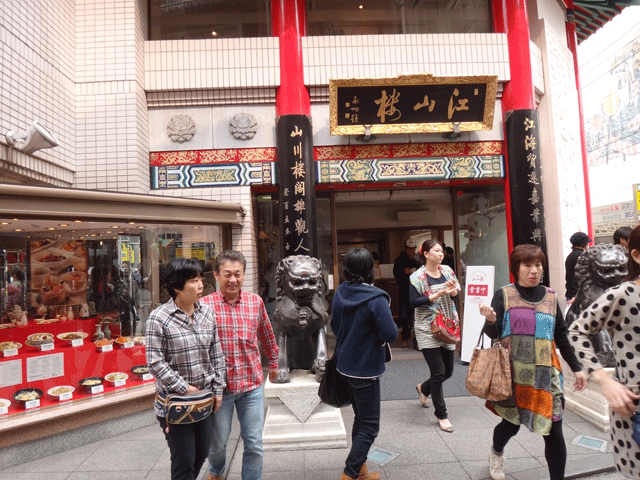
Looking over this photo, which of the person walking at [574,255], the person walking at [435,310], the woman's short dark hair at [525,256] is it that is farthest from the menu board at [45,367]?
the person walking at [574,255]

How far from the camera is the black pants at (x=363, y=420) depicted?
2.67m

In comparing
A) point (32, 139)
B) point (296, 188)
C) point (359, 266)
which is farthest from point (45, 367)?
→ point (296, 188)

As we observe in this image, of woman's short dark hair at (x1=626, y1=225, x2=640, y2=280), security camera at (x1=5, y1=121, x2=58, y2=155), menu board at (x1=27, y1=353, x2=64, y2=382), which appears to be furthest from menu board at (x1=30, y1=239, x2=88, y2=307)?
woman's short dark hair at (x1=626, y1=225, x2=640, y2=280)

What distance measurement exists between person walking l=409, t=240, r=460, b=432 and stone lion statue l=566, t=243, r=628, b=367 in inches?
49.4

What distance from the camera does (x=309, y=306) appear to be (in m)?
3.83

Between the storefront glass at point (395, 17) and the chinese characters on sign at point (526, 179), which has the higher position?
the storefront glass at point (395, 17)

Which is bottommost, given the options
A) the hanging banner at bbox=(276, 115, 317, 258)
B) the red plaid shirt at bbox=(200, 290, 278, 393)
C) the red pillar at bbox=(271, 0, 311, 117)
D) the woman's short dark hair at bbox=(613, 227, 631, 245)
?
the red plaid shirt at bbox=(200, 290, 278, 393)

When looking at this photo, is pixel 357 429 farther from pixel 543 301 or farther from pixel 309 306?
pixel 543 301

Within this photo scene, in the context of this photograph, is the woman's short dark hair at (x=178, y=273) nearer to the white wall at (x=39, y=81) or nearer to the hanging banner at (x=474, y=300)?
the white wall at (x=39, y=81)

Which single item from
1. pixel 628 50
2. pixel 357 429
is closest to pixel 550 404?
pixel 357 429

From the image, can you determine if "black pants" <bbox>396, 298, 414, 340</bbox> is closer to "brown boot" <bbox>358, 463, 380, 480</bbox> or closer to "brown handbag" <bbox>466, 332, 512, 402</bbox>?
"brown boot" <bbox>358, 463, 380, 480</bbox>

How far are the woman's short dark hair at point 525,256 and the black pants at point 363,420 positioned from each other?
1.22 m

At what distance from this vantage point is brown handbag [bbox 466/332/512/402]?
262 cm

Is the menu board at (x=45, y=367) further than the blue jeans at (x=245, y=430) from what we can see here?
Yes
